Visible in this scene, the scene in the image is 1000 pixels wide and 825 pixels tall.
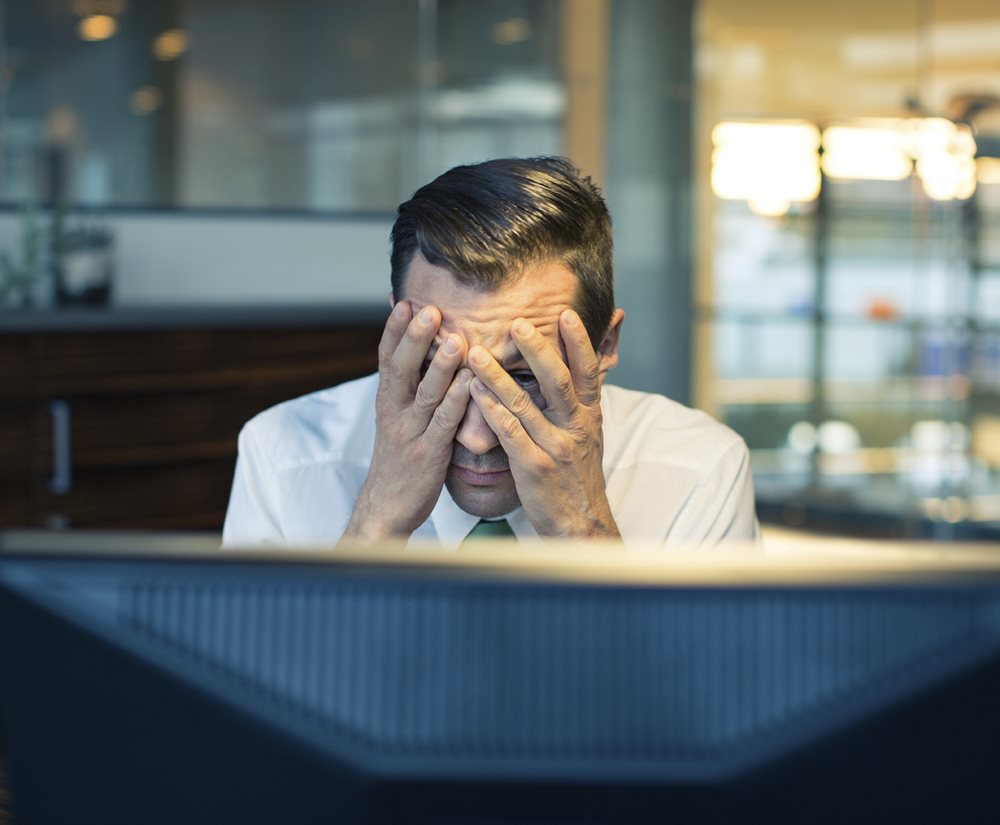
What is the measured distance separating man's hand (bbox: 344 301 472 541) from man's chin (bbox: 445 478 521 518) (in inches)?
2.5

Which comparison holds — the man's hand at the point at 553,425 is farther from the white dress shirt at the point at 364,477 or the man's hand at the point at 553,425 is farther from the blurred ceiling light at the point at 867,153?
the blurred ceiling light at the point at 867,153

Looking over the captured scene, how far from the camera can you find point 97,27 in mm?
4379

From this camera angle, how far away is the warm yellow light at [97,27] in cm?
435

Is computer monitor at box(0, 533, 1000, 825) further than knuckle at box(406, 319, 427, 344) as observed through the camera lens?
No

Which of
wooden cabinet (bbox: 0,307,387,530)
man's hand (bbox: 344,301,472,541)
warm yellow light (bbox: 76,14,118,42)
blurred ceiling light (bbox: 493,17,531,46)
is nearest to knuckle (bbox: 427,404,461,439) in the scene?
man's hand (bbox: 344,301,472,541)

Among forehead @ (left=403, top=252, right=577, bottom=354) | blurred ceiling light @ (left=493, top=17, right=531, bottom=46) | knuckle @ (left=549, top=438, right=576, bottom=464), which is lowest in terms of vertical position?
knuckle @ (left=549, top=438, right=576, bottom=464)

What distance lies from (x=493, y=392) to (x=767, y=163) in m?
4.37

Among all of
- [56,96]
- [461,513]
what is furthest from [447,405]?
[56,96]

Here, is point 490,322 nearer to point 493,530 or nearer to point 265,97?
point 493,530

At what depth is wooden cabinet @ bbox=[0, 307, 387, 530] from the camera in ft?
11.6

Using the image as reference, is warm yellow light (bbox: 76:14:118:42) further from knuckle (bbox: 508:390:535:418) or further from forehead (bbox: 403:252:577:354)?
knuckle (bbox: 508:390:535:418)

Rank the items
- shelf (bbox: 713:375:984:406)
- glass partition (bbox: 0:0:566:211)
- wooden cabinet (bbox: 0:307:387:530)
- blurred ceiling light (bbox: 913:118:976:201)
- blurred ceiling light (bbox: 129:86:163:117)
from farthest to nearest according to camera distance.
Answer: shelf (bbox: 713:375:984:406) < blurred ceiling light (bbox: 913:118:976:201) < blurred ceiling light (bbox: 129:86:163:117) < glass partition (bbox: 0:0:566:211) < wooden cabinet (bbox: 0:307:387:530)

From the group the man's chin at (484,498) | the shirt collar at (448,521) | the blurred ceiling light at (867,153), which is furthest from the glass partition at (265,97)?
the man's chin at (484,498)

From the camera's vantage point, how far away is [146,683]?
60cm
